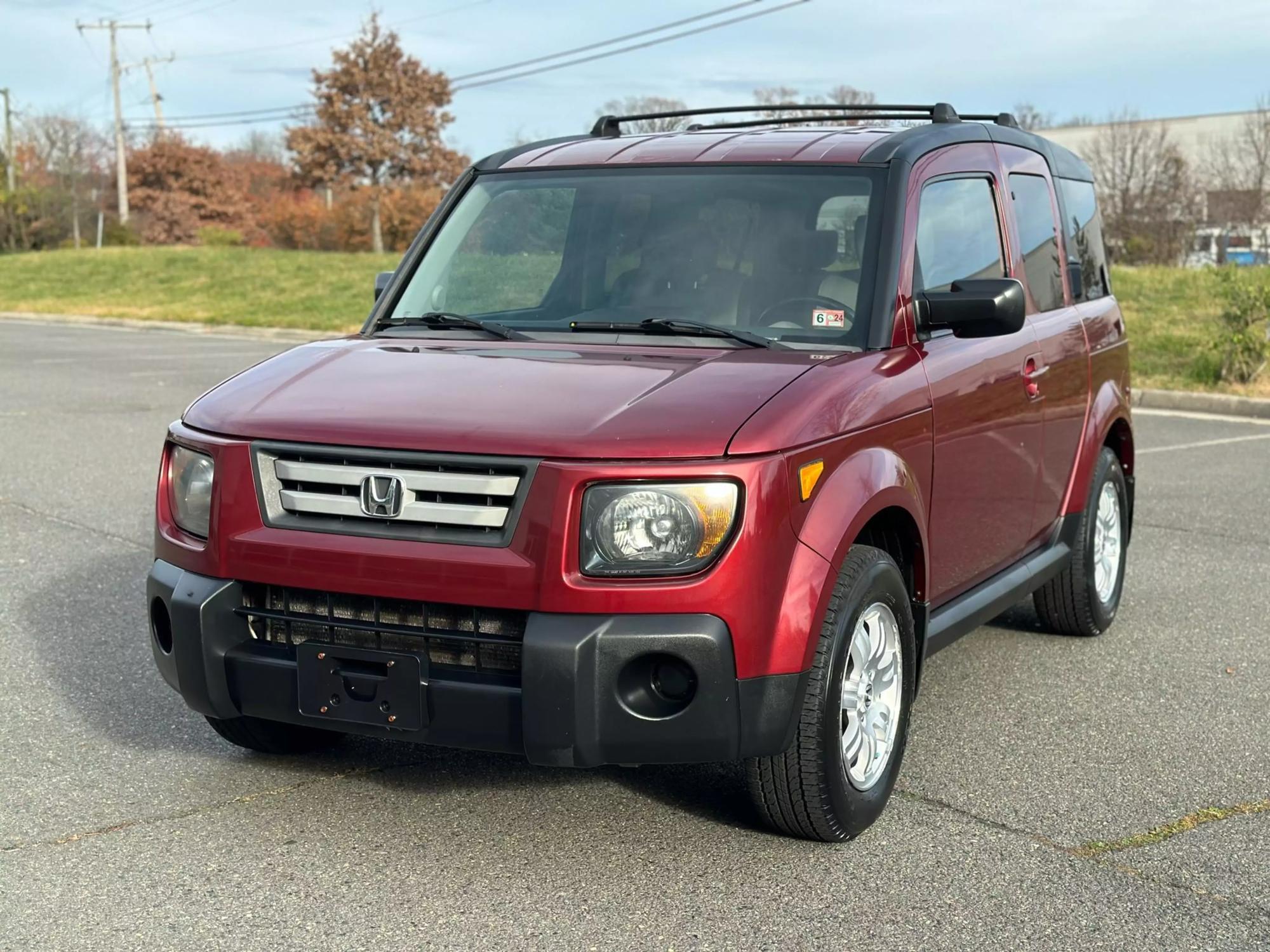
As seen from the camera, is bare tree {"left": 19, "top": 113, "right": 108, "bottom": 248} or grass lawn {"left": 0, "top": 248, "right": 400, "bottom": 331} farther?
bare tree {"left": 19, "top": 113, "right": 108, "bottom": 248}

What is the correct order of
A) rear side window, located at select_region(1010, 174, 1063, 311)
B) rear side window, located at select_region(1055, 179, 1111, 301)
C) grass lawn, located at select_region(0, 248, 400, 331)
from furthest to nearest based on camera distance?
grass lawn, located at select_region(0, 248, 400, 331) < rear side window, located at select_region(1055, 179, 1111, 301) < rear side window, located at select_region(1010, 174, 1063, 311)

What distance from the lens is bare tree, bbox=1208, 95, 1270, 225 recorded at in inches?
1441

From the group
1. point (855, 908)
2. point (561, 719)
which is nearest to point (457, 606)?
point (561, 719)

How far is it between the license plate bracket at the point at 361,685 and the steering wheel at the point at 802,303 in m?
1.52

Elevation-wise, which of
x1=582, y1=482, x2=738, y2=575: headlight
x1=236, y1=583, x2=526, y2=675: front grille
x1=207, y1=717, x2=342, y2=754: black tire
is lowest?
x1=207, y1=717, x2=342, y2=754: black tire

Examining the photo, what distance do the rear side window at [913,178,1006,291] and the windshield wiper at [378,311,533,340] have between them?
125 cm

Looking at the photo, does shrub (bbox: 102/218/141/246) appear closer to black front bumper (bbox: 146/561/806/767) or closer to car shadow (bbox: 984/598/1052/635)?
A: car shadow (bbox: 984/598/1052/635)

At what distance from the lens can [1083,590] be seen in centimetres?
584

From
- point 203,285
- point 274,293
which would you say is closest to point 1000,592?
point 274,293

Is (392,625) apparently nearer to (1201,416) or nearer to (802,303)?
(802,303)

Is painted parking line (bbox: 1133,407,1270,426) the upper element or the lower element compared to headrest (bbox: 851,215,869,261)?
lower

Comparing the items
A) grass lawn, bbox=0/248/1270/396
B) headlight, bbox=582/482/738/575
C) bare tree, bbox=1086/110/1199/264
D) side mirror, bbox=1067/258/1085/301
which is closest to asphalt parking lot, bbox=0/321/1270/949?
headlight, bbox=582/482/738/575

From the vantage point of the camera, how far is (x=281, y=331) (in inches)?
993

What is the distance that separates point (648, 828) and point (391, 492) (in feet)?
3.91
